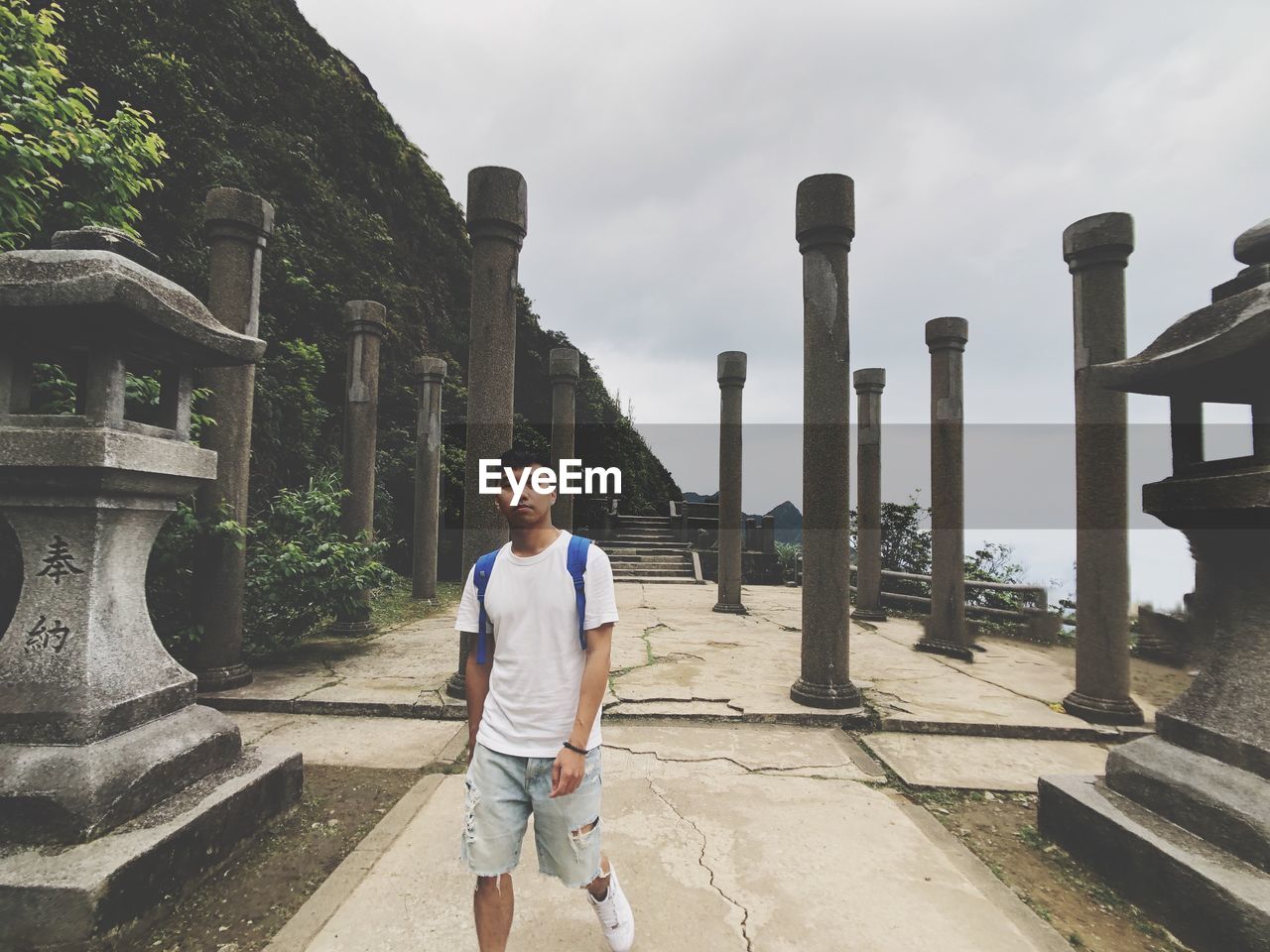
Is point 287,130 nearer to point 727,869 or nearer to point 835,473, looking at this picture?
point 835,473

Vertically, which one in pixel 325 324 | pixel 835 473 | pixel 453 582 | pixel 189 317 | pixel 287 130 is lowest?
pixel 453 582

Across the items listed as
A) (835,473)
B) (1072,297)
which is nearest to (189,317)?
(835,473)

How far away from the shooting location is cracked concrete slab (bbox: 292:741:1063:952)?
1.87m

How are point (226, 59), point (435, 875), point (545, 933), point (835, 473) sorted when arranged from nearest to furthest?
point (545, 933) < point (435, 875) < point (835, 473) < point (226, 59)

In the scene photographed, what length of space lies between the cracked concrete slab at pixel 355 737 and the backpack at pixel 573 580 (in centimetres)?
205

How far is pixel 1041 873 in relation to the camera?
2.37 m

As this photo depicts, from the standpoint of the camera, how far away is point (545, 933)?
6.10 feet

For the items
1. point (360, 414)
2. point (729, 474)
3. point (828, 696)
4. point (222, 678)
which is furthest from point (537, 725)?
point (729, 474)

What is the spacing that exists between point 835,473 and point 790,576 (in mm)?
10368

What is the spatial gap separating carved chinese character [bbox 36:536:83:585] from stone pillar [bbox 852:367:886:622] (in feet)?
26.6

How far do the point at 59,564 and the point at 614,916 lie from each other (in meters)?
2.41

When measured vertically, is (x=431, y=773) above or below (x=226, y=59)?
below

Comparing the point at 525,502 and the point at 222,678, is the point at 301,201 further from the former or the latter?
the point at 525,502

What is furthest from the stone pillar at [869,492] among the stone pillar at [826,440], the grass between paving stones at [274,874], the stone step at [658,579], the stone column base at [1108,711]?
the grass between paving stones at [274,874]
